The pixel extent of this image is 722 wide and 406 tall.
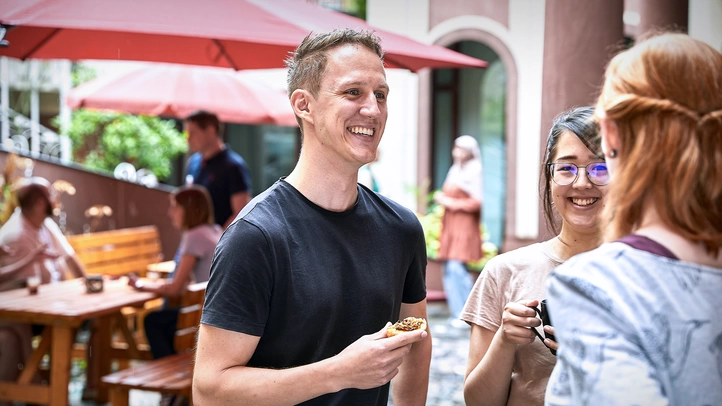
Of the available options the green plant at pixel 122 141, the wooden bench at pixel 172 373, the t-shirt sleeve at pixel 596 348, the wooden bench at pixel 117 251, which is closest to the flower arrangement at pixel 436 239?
the wooden bench at pixel 117 251

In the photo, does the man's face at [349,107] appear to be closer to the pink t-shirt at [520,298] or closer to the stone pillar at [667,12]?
the pink t-shirt at [520,298]

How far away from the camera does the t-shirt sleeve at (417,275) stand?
2527 millimetres

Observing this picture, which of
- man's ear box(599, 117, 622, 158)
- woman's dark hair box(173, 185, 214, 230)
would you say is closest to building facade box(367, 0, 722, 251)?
woman's dark hair box(173, 185, 214, 230)

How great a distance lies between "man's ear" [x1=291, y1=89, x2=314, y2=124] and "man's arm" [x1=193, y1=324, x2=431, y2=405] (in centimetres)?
62

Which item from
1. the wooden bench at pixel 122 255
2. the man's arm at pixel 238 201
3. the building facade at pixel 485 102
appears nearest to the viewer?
the man's arm at pixel 238 201

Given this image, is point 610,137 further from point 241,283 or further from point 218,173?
point 218,173

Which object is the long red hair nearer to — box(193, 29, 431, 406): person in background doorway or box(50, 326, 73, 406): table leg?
box(193, 29, 431, 406): person in background doorway

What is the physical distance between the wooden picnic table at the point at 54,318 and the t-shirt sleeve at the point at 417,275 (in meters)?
3.10

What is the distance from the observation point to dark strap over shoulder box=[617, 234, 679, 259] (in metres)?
1.44

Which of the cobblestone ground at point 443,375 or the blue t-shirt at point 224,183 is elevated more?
the blue t-shirt at point 224,183

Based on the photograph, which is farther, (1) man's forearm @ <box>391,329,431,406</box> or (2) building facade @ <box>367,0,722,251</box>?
(2) building facade @ <box>367,0,722,251</box>

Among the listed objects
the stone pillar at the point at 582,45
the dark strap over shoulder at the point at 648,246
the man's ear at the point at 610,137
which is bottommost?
the dark strap over shoulder at the point at 648,246

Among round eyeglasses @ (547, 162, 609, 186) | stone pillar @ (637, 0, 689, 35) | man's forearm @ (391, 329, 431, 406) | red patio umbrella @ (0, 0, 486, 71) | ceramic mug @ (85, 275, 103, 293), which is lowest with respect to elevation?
ceramic mug @ (85, 275, 103, 293)

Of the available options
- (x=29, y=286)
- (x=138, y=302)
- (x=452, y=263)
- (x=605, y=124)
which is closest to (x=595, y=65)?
(x=605, y=124)
